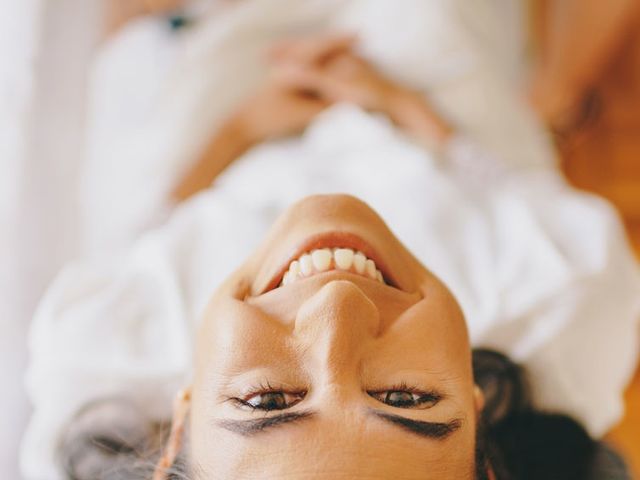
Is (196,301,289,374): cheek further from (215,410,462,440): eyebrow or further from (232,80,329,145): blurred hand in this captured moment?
(232,80,329,145): blurred hand

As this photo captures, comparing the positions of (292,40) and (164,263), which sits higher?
(292,40)

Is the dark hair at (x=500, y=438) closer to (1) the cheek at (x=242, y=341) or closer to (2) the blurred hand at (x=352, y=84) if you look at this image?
(1) the cheek at (x=242, y=341)

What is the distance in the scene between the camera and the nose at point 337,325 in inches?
20.2

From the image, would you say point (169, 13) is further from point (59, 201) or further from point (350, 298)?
point (350, 298)

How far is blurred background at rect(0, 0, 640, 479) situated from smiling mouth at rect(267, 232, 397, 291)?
40 cm

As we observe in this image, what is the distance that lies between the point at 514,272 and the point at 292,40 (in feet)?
1.84

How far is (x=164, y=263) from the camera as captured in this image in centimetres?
82

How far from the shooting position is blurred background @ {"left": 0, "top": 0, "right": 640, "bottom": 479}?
84cm

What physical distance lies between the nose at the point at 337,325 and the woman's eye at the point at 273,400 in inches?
1.4

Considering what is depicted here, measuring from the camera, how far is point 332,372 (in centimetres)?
51

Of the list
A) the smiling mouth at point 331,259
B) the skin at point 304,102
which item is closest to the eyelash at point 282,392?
the smiling mouth at point 331,259

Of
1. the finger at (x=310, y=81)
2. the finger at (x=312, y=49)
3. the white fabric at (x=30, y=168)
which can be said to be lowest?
the white fabric at (x=30, y=168)

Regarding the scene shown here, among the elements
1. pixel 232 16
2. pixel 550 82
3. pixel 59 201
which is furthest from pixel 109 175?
pixel 550 82

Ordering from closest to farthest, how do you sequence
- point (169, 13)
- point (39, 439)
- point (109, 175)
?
point (39, 439), point (109, 175), point (169, 13)
